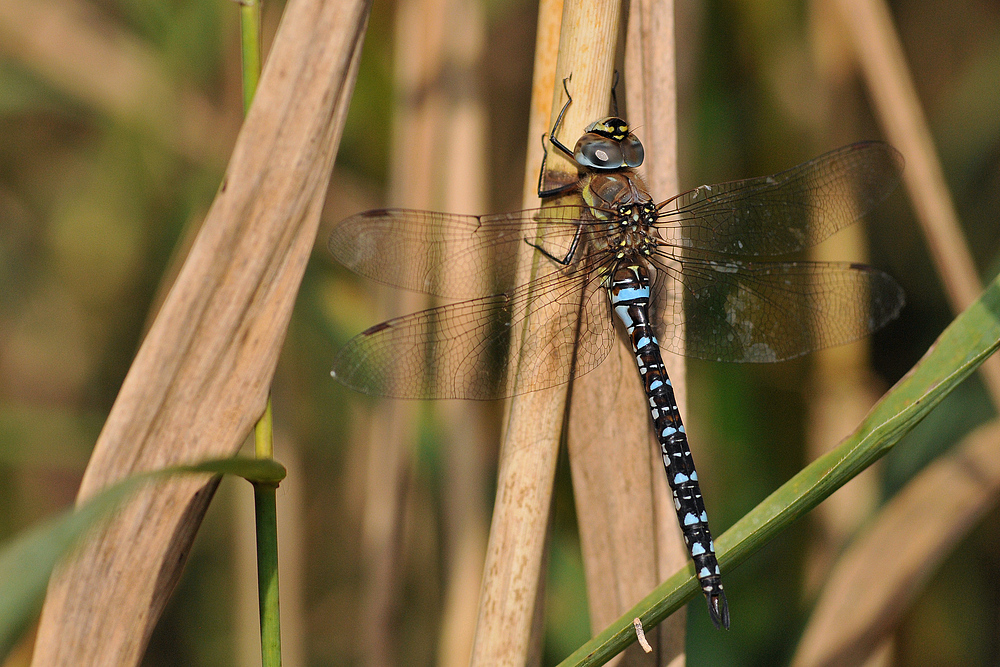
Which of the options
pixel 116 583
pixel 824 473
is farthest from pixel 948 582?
pixel 116 583

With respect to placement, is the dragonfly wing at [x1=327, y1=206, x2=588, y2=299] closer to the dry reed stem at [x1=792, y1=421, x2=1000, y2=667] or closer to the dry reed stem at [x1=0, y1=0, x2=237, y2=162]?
the dry reed stem at [x1=0, y1=0, x2=237, y2=162]

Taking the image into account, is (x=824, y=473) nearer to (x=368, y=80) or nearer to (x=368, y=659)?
(x=368, y=659)

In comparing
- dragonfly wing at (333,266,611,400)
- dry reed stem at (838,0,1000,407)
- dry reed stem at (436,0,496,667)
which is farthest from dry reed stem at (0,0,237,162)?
dry reed stem at (838,0,1000,407)

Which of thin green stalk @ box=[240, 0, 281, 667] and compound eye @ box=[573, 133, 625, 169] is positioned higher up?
compound eye @ box=[573, 133, 625, 169]

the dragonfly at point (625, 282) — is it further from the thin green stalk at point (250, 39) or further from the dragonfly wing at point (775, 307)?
the thin green stalk at point (250, 39)

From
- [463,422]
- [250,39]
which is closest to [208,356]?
[250,39]

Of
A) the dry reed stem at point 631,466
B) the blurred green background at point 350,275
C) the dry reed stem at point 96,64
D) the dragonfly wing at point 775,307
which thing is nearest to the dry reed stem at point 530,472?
the dry reed stem at point 631,466
